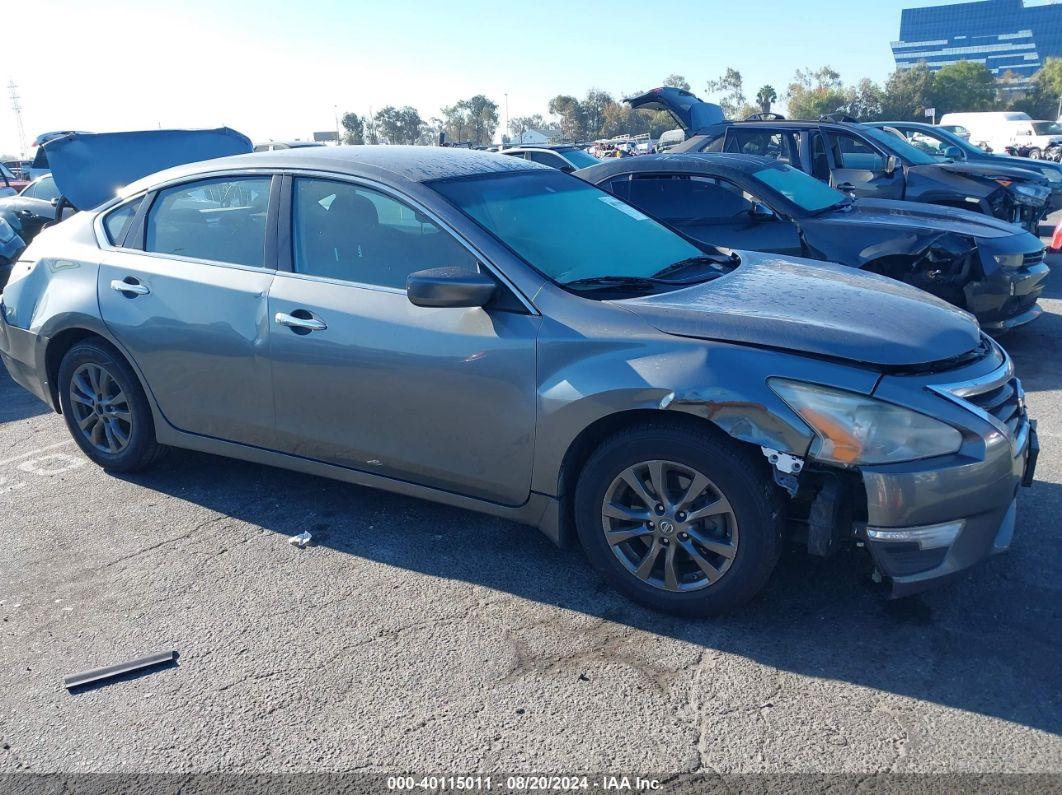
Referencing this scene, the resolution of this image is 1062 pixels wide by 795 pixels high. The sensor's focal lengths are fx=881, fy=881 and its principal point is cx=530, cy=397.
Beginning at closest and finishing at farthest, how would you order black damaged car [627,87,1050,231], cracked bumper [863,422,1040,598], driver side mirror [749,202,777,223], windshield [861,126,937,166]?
cracked bumper [863,422,1040,598], driver side mirror [749,202,777,223], black damaged car [627,87,1050,231], windshield [861,126,937,166]

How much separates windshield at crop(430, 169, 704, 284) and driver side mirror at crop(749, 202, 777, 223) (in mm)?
2660

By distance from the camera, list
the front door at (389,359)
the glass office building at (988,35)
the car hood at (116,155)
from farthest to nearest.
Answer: the glass office building at (988,35) < the car hood at (116,155) < the front door at (389,359)

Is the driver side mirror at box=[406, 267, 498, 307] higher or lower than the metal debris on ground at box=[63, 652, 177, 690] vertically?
higher

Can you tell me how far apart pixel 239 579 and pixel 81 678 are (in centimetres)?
77

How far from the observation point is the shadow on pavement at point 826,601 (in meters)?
2.95

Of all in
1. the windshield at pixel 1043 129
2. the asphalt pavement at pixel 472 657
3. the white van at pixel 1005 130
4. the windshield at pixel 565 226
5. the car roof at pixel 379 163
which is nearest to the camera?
the asphalt pavement at pixel 472 657

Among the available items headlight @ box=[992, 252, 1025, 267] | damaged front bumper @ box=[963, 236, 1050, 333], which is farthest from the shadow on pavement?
headlight @ box=[992, 252, 1025, 267]

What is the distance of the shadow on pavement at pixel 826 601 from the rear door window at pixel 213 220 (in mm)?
1285

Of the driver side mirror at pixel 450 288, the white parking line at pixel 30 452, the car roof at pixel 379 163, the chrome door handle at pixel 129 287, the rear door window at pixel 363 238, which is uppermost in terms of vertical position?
the car roof at pixel 379 163

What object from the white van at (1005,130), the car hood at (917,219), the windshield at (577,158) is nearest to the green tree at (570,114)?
the white van at (1005,130)

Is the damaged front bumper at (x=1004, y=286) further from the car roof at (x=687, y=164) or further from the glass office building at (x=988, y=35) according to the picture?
the glass office building at (x=988, y=35)

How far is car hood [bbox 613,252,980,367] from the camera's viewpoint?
312 cm

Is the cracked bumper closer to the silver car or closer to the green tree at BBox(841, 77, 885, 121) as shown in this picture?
the silver car

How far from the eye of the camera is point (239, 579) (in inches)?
149
